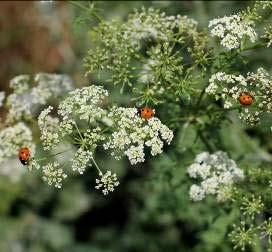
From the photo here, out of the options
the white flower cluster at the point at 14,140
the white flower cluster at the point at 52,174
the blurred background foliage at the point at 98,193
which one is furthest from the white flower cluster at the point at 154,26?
the white flower cluster at the point at 52,174

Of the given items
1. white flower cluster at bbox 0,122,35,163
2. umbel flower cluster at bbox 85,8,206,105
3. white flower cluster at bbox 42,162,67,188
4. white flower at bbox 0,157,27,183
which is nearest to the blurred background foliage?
white flower at bbox 0,157,27,183

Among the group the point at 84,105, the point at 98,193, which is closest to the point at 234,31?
the point at 84,105

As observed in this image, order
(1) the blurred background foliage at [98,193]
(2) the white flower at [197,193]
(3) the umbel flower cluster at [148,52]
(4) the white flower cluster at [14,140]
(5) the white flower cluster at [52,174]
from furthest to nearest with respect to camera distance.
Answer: (1) the blurred background foliage at [98,193], (4) the white flower cluster at [14,140], (2) the white flower at [197,193], (3) the umbel flower cluster at [148,52], (5) the white flower cluster at [52,174]

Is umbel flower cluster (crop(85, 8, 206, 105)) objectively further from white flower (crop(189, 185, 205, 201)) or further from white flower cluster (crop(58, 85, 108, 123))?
white flower (crop(189, 185, 205, 201))

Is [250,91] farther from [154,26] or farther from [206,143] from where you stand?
[206,143]

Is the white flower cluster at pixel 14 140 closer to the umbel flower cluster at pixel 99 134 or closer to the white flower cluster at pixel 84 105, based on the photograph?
the umbel flower cluster at pixel 99 134
